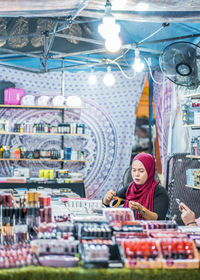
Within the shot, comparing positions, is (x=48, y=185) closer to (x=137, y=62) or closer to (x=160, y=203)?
(x=137, y=62)

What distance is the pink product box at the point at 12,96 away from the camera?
8141mm

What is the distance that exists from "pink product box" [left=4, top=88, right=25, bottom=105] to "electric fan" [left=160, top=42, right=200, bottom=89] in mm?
4122

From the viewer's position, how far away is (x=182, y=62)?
16.1ft

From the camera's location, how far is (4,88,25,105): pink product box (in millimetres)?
8141

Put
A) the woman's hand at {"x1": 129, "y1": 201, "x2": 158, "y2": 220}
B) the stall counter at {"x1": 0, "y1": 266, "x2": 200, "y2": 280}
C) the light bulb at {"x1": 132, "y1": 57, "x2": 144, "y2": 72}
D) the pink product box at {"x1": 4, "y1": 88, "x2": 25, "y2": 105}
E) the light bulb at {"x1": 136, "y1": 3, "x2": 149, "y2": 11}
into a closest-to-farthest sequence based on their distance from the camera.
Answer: the stall counter at {"x1": 0, "y1": 266, "x2": 200, "y2": 280}
the woman's hand at {"x1": 129, "y1": 201, "x2": 158, "y2": 220}
the light bulb at {"x1": 136, "y1": 3, "x2": 149, "y2": 11}
the light bulb at {"x1": 132, "y1": 57, "x2": 144, "y2": 72}
the pink product box at {"x1": 4, "y1": 88, "x2": 25, "y2": 105}

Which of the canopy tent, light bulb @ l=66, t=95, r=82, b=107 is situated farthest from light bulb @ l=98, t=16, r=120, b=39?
light bulb @ l=66, t=95, r=82, b=107

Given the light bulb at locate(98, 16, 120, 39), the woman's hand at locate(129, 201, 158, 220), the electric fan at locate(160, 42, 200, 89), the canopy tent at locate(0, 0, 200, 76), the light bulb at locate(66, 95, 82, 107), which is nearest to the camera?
the light bulb at locate(98, 16, 120, 39)

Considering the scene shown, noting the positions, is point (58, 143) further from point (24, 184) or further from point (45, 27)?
point (45, 27)

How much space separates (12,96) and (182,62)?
14.4 ft

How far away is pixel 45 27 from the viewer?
589 centimetres

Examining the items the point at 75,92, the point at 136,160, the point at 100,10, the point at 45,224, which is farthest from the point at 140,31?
the point at 45,224

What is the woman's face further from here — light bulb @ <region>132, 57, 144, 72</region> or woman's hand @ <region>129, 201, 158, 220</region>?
light bulb @ <region>132, 57, 144, 72</region>

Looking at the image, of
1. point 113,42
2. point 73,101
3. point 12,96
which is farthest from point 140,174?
point 12,96

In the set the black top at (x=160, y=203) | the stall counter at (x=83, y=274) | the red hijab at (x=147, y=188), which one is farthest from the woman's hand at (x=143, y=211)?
the stall counter at (x=83, y=274)
